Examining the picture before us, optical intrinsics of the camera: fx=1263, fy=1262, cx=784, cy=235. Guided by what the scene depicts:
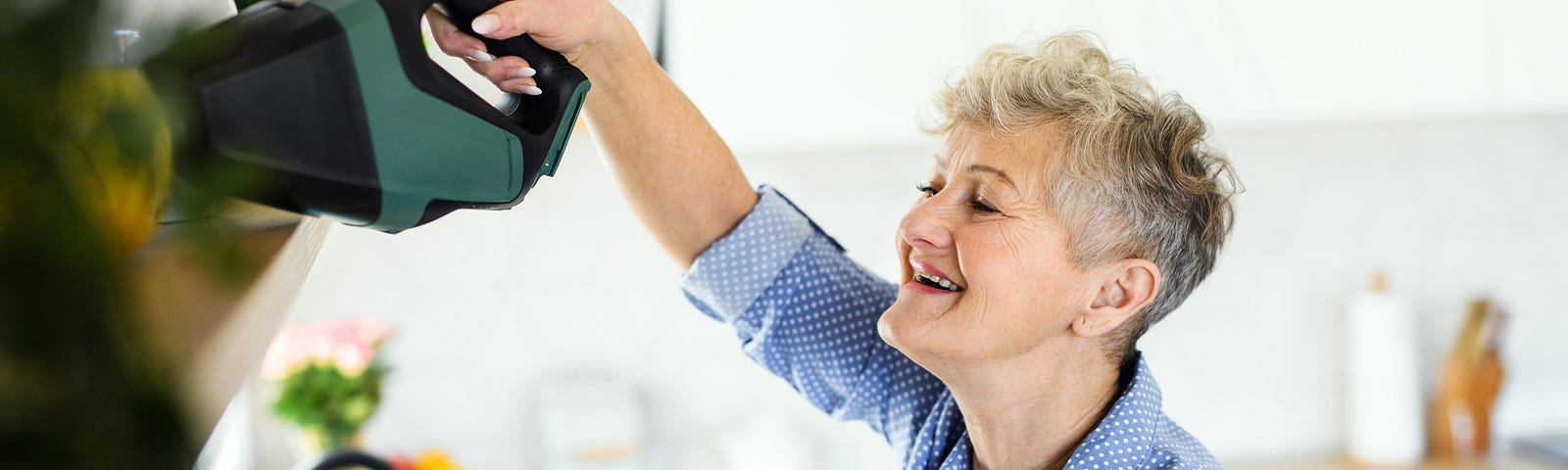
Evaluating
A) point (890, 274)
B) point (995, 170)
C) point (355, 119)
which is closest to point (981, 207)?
point (995, 170)

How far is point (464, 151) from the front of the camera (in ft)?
2.27

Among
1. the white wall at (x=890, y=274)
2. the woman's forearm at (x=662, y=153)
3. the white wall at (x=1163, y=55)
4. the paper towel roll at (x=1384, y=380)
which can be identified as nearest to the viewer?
the woman's forearm at (x=662, y=153)

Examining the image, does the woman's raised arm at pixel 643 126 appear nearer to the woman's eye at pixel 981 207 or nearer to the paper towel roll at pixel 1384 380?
the woman's eye at pixel 981 207

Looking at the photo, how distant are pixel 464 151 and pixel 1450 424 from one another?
235cm

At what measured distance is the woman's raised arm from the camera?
87cm

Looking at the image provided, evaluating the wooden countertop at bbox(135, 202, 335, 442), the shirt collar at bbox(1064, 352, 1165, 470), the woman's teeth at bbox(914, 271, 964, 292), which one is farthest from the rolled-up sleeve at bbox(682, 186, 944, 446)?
the wooden countertop at bbox(135, 202, 335, 442)

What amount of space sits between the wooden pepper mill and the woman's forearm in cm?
184

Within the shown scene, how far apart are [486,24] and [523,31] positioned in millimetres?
51

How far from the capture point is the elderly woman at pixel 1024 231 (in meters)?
1.09

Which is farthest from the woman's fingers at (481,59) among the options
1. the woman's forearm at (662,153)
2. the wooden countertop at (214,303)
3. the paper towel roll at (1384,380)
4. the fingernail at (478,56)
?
the paper towel roll at (1384,380)

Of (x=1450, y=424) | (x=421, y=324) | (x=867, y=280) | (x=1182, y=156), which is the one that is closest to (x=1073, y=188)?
(x=1182, y=156)

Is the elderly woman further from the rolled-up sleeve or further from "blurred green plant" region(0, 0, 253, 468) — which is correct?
"blurred green plant" region(0, 0, 253, 468)

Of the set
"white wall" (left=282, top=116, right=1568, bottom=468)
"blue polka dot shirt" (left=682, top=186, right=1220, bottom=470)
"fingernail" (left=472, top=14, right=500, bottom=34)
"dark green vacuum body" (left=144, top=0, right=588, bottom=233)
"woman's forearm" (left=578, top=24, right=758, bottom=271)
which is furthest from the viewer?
"white wall" (left=282, top=116, right=1568, bottom=468)

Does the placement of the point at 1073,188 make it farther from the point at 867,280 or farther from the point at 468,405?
the point at 468,405
